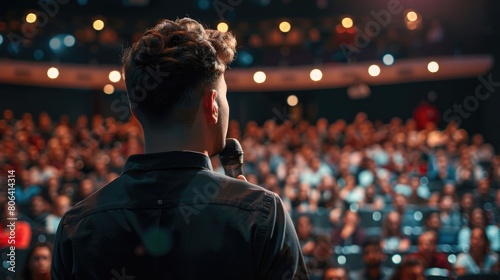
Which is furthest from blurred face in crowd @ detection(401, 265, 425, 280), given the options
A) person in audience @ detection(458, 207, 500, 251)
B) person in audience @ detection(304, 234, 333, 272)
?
person in audience @ detection(458, 207, 500, 251)

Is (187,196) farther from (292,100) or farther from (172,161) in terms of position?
(292,100)

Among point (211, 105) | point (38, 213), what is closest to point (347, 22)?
point (38, 213)

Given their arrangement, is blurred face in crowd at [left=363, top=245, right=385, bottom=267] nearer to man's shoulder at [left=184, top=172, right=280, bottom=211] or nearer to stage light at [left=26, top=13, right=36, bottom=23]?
man's shoulder at [left=184, top=172, right=280, bottom=211]

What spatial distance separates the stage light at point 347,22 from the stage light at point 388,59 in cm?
125

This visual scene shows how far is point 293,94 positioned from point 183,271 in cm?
2042

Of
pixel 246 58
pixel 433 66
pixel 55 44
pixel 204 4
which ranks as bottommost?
pixel 433 66

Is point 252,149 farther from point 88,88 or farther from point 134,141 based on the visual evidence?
point 88,88

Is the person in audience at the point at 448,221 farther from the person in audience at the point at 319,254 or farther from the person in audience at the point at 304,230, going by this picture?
the person in audience at the point at 319,254

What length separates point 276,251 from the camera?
1.07 metres

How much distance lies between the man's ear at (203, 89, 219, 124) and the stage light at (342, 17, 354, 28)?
60.4 feet

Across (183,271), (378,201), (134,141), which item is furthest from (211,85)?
(134,141)

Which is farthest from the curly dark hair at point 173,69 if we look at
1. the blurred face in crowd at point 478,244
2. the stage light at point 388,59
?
the stage light at point 388,59

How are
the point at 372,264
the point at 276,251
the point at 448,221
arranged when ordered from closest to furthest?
the point at 276,251 < the point at 372,264 < the point at 448,221

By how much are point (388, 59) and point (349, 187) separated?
989cm
